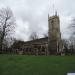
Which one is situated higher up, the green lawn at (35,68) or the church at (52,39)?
the church at (52,39)

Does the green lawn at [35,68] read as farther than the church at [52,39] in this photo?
No

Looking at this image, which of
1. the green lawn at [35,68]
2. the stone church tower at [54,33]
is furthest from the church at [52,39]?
the green lawn at [35,68]

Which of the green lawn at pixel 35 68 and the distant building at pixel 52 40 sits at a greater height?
the distant building at pixel 52 40

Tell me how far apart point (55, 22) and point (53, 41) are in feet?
29.3

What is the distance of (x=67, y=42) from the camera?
9606cm

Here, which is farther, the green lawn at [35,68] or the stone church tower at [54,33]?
the stone church tower at [54,33]

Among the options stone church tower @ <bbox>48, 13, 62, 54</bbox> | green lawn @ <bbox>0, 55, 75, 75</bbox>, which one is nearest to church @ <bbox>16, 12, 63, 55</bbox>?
stone church tower @ <bbox>48, 13, 62, 54</bbox>

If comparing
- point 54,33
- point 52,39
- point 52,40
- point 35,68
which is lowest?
point 35,68

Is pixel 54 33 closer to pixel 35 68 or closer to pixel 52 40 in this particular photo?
pixel 52 40

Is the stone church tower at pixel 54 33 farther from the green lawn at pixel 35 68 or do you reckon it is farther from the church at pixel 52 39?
the green lawn at pixel 35 68

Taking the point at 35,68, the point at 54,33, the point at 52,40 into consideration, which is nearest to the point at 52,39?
the point at 52,40

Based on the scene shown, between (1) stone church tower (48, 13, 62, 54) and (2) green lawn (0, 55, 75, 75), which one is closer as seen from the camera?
(2) green lawn (0, 55, 75, 75)

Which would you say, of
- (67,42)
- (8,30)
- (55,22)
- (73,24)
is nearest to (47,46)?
(55,22)

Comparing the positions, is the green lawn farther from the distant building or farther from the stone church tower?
the stone church tower
